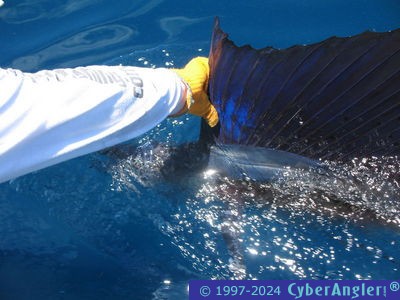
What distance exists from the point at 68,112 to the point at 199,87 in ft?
2.60

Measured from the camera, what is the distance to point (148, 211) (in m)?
2.40

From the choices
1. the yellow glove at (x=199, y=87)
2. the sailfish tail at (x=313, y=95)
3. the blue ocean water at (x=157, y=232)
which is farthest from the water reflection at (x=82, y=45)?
the sailfish tail at (x=313, y=95)

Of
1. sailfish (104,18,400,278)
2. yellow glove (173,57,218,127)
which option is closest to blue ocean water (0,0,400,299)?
sailfish (104,18,400,278)

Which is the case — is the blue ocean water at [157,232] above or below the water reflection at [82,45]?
below

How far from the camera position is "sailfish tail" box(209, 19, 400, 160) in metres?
1.86

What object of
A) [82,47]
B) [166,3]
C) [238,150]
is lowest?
[238,150]

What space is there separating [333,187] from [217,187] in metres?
0.52

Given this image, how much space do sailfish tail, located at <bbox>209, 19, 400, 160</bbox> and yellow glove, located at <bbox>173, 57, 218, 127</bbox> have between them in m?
0.04

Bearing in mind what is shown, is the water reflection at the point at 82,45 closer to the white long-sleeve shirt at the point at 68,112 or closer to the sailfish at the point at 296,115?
the sailfish at the point at 296,115

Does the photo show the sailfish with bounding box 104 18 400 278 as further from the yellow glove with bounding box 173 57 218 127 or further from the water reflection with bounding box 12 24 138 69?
the water reflection with bounding box 12 24 138 69

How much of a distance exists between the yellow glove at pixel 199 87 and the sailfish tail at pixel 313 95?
4cm

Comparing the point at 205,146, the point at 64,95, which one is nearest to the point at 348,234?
the point at 205,146

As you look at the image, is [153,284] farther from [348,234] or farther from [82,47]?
[82,47]

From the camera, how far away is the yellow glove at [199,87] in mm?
2125
